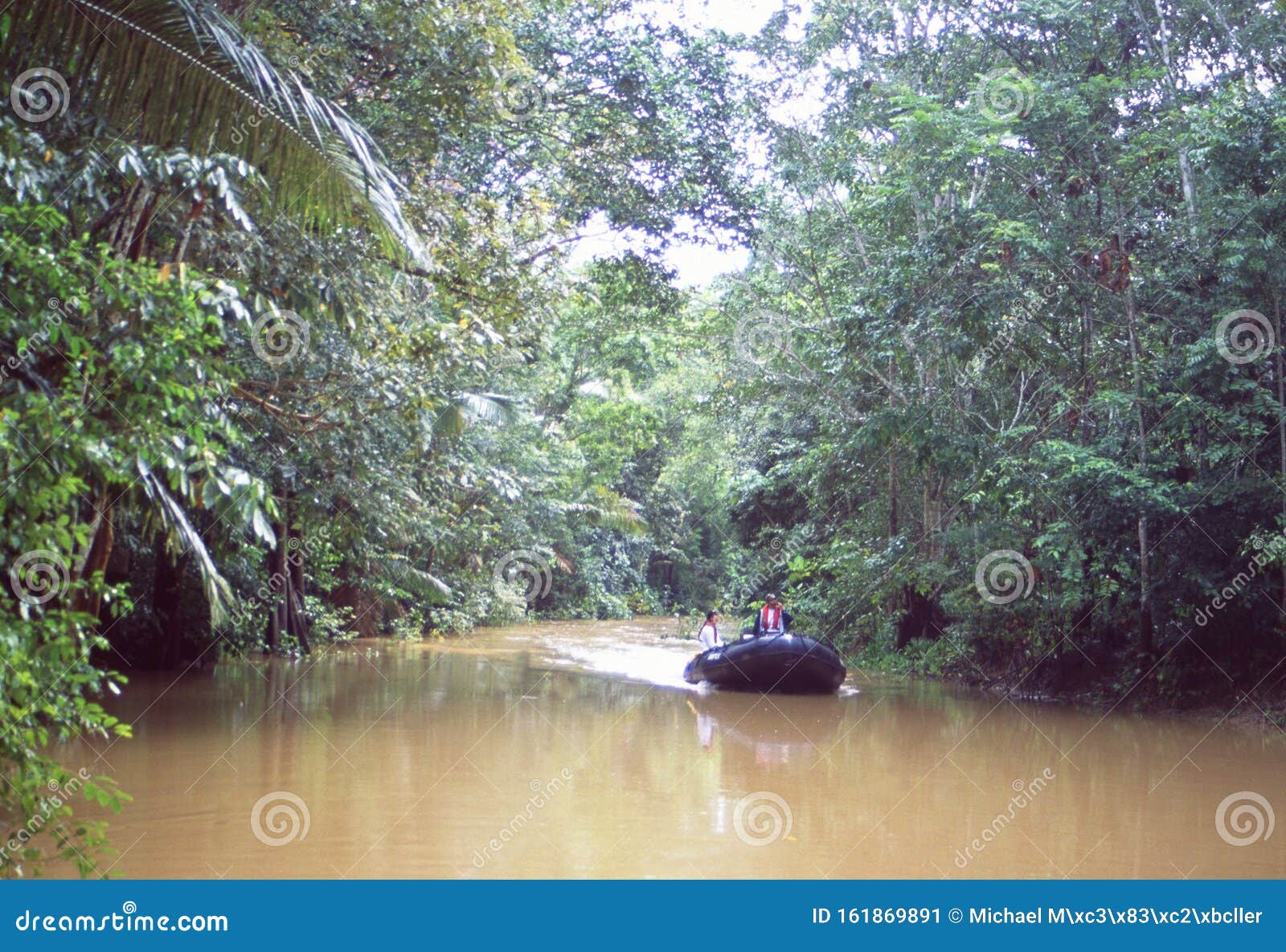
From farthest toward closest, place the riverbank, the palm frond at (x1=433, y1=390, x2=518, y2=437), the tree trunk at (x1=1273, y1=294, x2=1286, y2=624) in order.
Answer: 1. the palm frond at (x1=433, y1=390, x2=518, y2=437)
2. the riverbank
3. the tree trunk at (x1=1273, y1=294, x2=1286, y2=624)

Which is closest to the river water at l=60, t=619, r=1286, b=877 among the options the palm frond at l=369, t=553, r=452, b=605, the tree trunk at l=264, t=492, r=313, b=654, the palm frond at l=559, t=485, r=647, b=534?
the tree trunk at l=264, t=492, r=313, b=654

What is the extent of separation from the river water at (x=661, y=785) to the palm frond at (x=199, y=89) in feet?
11.9

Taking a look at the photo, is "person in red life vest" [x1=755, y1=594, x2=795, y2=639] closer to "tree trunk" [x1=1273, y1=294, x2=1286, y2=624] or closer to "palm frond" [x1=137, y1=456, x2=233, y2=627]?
"tree trunk" [x1=1273, y1=294, x2=1286, y2=624]

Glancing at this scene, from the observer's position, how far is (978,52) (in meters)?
15.7

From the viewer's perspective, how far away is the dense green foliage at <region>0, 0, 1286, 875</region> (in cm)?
520

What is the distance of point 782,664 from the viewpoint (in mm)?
15125

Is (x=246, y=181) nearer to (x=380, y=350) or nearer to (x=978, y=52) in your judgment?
(x=380, y=350)

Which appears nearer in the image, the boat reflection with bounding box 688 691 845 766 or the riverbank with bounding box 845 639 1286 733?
the boat reflection with bounding box 688 691 845 766

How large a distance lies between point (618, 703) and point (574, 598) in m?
20.4

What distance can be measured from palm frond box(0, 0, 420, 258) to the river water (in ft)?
11.9

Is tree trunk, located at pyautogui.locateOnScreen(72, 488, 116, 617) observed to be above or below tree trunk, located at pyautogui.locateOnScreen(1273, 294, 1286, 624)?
below

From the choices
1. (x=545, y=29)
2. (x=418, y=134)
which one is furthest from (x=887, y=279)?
(x=418, y=134)

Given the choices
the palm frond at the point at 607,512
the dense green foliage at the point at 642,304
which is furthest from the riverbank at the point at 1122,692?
the palm frond at the point at 607,512

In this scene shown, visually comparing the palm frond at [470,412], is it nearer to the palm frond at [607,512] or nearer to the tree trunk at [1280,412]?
the tree trunk at [1280,412]
